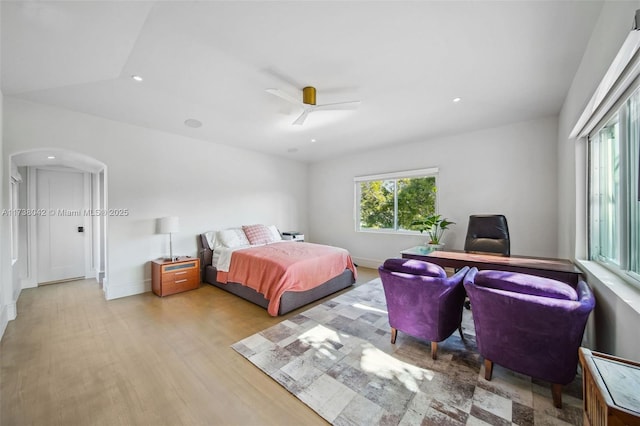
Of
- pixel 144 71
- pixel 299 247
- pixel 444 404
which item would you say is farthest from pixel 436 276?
pixel 144 71

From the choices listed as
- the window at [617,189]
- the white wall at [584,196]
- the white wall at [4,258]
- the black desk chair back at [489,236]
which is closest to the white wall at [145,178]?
the white wall at [4,258]

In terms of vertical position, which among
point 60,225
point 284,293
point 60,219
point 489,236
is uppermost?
point 60,219

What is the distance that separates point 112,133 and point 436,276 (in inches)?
184

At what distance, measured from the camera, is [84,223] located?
4.62 meters

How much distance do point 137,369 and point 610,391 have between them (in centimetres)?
285

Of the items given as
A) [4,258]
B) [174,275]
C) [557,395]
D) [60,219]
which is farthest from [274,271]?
[60,219]

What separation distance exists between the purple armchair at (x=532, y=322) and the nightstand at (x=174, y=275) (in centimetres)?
386

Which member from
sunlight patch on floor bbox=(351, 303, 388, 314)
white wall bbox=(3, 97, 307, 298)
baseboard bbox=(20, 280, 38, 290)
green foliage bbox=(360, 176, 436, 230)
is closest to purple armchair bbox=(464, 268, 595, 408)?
sunlight patch on floor bbox=(351, 303, 388, 314)

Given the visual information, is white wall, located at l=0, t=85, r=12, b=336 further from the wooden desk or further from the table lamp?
the wooden desk

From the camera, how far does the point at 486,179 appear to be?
3943mm

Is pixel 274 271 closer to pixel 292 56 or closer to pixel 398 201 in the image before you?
pixel 292 56

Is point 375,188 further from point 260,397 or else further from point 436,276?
point 260,397

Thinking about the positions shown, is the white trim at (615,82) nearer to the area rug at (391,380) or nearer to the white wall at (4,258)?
the area rug at (391,380)

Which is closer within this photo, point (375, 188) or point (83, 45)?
point (83, 45)
